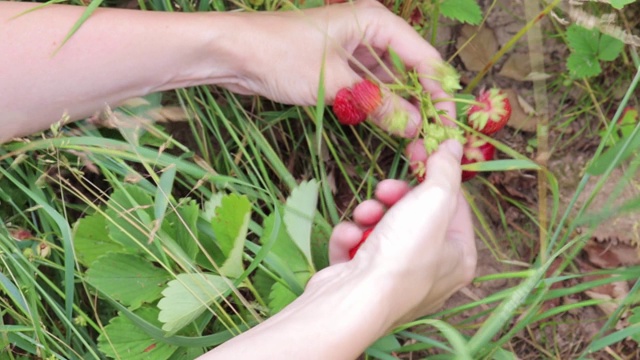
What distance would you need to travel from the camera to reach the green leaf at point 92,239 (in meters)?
1.38

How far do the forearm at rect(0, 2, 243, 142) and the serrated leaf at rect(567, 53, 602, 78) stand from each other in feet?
2.53

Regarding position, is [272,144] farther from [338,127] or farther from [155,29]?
[155,29]

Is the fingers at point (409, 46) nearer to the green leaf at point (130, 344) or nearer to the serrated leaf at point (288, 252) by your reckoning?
the serrated leaf at point (288, 252)

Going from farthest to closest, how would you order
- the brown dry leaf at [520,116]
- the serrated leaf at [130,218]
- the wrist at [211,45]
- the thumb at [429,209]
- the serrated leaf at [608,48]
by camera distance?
1. the brown dry leaf at [520,116]
2. the serrated leaf at [608,48]
3. the wrist at [211,45]
4. the serrated leaf at [130,218]
5. the thumb at [429,209]

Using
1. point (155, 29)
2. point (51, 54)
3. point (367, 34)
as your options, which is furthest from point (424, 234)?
point (51, 54)

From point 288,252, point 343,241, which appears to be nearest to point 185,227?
point 288,252

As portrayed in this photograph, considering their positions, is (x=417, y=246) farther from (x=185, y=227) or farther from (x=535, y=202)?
(x=535, y=202)

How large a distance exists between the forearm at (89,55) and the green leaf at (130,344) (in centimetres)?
45

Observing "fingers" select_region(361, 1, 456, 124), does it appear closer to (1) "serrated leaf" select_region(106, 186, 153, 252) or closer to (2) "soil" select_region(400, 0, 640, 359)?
(2) "soil" select_region(400, 0, 640, 359)

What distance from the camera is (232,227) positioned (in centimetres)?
124

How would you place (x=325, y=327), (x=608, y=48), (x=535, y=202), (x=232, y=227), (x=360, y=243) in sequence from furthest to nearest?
(x=535, y=202), (x=608, y=48), (x=360, y=243), (x=232, y=227), (x=325, y=327)

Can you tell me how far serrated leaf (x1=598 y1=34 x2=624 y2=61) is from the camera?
1575mm

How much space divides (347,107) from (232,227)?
321mm

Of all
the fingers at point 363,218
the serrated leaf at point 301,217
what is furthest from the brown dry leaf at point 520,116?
the serrated leaf at point 301,217
